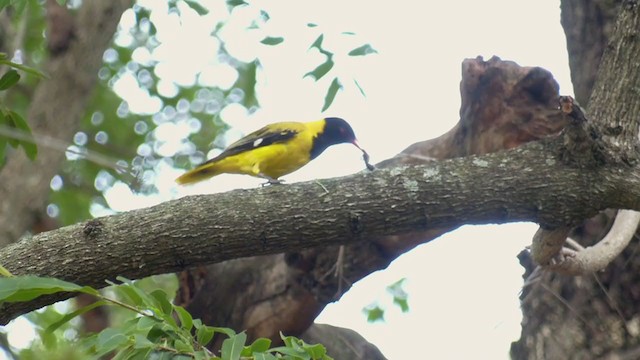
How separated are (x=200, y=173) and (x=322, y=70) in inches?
60.0

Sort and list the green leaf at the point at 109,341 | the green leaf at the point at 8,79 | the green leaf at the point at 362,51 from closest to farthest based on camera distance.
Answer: the green leaf at the point at 109,341
the green leaf at the point at 8,79
the green leaf at the point at 362,51

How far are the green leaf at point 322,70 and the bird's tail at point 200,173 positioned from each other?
1.36 metres

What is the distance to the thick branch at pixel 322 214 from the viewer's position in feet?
11.4

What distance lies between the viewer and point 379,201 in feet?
12.2

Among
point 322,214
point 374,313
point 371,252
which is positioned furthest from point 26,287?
point 374,313

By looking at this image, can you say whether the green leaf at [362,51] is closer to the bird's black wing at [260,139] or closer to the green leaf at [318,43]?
the green leaf at [318,43]

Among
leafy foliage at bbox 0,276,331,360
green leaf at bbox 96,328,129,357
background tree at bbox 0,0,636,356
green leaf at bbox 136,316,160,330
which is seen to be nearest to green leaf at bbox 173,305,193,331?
leafy foliage at bbox 0,276,331,360

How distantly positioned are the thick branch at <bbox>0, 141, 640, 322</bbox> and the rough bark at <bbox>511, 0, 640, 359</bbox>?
1.25 meters

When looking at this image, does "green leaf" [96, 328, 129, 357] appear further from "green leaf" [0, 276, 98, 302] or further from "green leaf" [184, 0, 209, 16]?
"green leaf" [184, 0, 209, 16]

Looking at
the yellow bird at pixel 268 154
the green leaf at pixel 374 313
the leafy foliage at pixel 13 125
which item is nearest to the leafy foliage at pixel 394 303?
the green leaf at pixel 374 313

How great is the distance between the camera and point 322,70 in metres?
4.73

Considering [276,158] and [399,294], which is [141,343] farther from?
[399,294]

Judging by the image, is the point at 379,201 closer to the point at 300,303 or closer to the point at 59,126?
the point at 300,303

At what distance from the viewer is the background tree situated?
194 inches
